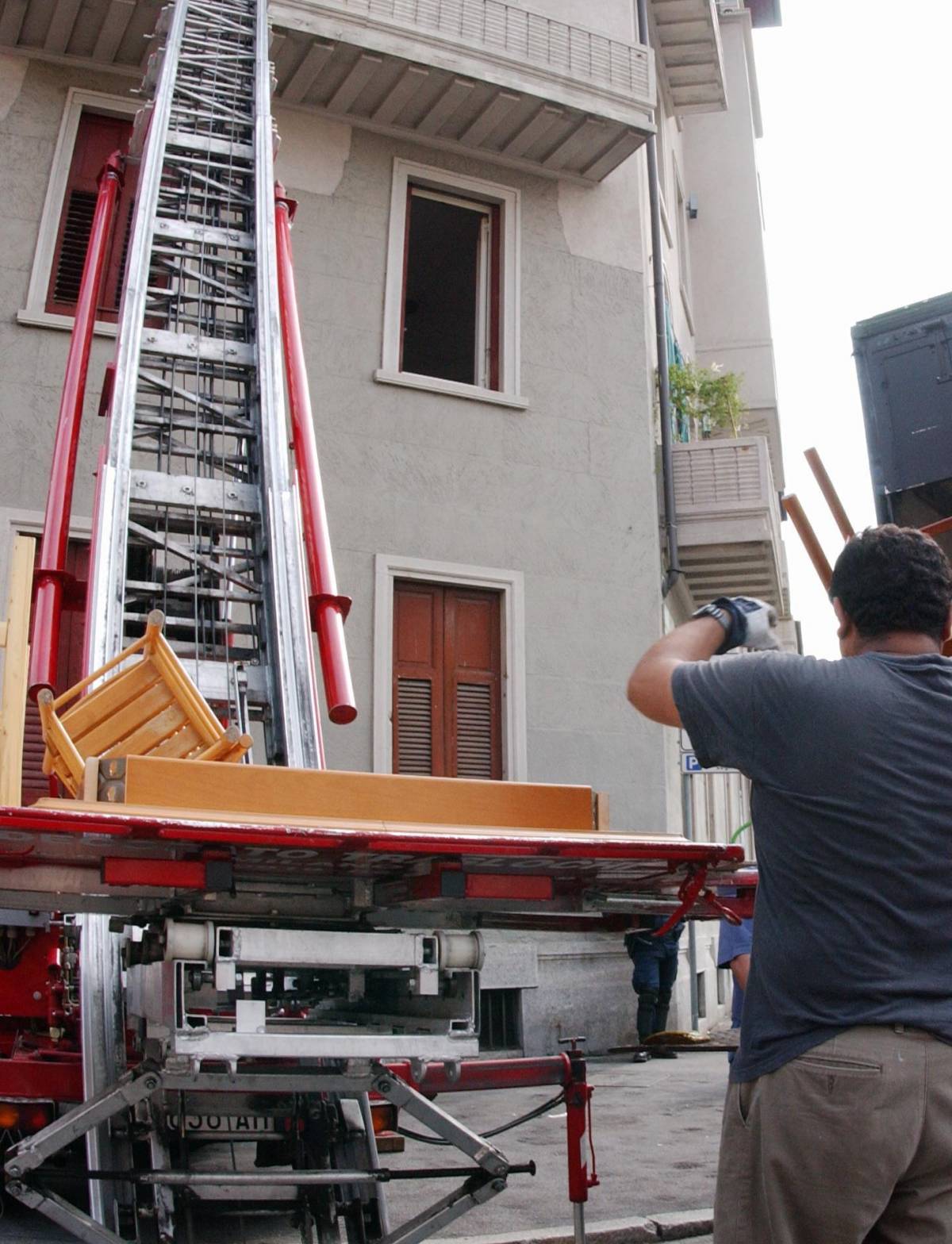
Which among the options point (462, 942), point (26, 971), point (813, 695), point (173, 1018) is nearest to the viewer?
point (813, 695)

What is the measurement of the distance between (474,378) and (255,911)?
10.5 metres

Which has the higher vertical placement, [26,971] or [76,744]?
[76,744]

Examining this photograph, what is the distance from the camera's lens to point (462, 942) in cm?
332

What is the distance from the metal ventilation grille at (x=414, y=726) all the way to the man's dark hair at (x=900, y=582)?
9.58 metres

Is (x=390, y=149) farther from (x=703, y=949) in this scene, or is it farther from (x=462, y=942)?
(x=462, y=942)

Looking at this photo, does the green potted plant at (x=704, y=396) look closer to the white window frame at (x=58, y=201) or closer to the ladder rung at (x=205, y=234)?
the white window frame at (x=58, y=201)

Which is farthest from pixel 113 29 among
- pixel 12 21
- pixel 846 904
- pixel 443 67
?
pixel 846 904

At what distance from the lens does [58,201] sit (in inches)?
451

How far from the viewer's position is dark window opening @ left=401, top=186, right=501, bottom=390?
43.8 ft

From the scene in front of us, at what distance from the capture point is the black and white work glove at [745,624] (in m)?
2.33

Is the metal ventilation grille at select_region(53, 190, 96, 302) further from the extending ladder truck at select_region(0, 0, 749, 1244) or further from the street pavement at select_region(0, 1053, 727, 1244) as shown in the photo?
the street pavement at select_region(0, 1053, 727, 1244)

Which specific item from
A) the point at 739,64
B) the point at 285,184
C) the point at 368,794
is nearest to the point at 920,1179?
the point at 368,794

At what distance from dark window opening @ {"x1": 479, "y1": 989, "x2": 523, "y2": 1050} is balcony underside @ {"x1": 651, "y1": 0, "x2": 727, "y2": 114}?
12426 millimetres

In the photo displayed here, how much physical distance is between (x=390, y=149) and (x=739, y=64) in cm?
1375
